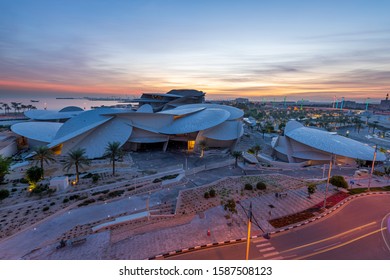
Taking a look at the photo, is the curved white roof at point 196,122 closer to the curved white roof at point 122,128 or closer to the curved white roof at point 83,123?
the curved white roof at point 122,128

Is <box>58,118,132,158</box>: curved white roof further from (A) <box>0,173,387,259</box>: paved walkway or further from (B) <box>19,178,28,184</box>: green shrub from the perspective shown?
(A) <box>0,173,387,259</box>: paved walkway

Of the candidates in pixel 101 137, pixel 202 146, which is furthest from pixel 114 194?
pixel 202 146

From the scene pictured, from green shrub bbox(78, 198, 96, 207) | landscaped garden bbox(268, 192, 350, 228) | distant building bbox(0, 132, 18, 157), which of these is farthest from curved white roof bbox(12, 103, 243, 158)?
landscaped garden bbox(268, 192, 350, 228)

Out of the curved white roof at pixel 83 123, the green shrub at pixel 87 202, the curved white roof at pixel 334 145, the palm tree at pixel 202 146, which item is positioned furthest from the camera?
the palm tree at pixel 202 146

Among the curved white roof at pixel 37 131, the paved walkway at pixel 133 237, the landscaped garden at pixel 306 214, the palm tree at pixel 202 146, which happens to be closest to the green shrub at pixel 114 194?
the paved walkway at pixel 133 237

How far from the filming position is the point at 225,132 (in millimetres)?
51625

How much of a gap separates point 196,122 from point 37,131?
35.4 m

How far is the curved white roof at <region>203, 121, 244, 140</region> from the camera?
50.0m

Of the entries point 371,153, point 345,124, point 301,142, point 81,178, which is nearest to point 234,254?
point 81,178

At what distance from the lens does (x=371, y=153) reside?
41.0 meters

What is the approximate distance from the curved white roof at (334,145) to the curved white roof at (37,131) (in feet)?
174

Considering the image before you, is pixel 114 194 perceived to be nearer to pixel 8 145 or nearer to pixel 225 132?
pixel 225 132

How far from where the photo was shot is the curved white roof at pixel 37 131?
44.3 meters

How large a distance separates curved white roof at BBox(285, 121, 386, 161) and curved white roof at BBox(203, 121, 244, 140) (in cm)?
1144
